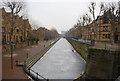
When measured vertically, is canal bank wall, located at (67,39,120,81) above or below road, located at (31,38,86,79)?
above

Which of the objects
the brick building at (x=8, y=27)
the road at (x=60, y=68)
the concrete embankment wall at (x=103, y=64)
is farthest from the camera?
the brick building at (x=8, y=27)

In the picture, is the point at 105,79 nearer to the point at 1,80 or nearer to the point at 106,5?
the point at 1,80

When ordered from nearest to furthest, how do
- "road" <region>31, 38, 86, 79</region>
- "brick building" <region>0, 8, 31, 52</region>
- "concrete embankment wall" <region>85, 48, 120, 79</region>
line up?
"concrete embankment wall" <region>85, 48, 120, 79</region>
"road" <region>31, 38, 86, 79</region>
"brick building" <region>0, 8, 31, 52</region>

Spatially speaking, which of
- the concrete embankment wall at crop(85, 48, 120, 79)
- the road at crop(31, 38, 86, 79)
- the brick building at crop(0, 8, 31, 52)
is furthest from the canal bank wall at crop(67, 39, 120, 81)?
the brick building at crop(0, 8, 31, 52)

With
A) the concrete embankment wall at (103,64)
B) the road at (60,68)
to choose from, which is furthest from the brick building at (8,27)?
the concrete embankment wall at (103,64)

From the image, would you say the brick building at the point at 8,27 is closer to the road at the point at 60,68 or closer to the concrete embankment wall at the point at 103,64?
the road at the point at 60,68

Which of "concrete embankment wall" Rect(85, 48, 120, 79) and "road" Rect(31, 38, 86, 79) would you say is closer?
"concrete embankment wall" Rect(85, 48, 120, 79)

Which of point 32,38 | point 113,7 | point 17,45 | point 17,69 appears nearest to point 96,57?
point 17,69

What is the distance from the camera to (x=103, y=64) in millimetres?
14344

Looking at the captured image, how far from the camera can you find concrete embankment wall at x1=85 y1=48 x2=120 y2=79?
13766mm

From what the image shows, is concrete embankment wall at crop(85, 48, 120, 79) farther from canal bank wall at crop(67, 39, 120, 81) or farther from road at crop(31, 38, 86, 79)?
road at crop(31, 38, 86, 79)

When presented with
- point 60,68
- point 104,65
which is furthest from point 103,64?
point 60,68

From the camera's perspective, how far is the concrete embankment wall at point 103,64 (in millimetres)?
13766

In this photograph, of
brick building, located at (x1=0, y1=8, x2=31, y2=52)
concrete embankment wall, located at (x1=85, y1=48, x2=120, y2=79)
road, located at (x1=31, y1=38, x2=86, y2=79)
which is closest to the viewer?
concrete embankment wall, located at (x1=85, y1=48, x2=120, y2=79)
